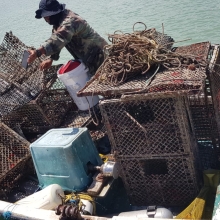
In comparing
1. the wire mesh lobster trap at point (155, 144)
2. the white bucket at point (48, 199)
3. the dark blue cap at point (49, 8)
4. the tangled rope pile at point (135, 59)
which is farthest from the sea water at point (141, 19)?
the white bucket at point (48, 199)

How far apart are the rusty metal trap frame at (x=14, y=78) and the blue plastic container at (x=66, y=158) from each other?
0.99 metres

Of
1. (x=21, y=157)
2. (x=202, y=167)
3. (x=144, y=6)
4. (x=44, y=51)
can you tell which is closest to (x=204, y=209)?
(x=202, y=167)

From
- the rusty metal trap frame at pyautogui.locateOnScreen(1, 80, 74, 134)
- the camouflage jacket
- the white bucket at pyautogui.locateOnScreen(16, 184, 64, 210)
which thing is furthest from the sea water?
the white bucket at pyautogui.locateOnScreen(16, 184, 64, 210)

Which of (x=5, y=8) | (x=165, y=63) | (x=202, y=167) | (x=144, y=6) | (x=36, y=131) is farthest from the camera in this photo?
(x=5, y=8)

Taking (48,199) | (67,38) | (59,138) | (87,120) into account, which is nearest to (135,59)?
(59,138)

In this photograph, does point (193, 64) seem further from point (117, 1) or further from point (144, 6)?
point (117, 1)

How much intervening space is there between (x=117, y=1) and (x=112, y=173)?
47.7ft

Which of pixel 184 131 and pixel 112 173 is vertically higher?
pixel 184 131

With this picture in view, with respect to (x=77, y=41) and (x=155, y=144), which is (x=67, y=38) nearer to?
(x=77, y=41)

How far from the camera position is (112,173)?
3.21m

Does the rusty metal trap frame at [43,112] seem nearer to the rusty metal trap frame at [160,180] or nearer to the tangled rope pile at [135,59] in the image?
the tangled rope pile at [135,59]

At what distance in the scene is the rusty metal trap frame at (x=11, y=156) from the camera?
371 centimetres

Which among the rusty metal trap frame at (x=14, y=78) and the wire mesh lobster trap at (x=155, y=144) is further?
the rusty metal trap frame at (x=14, y=78)

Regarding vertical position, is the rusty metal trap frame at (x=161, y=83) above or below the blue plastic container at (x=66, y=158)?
above
